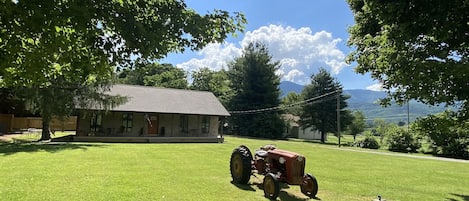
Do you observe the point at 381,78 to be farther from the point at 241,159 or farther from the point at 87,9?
the point at 87,9

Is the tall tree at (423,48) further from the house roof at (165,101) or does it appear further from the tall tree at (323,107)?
the tall tree at (323,107)

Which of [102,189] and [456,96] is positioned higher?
[456,96]

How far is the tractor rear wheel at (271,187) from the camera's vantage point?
813cm

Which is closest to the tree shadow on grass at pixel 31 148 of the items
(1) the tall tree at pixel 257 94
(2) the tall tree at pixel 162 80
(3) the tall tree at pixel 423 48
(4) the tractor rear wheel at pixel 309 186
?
(4) the tractor rear wheel at pixel 309 186

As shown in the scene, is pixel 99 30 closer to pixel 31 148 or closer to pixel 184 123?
pixel 31 148

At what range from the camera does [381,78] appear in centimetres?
1031

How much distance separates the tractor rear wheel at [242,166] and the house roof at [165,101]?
810 inches

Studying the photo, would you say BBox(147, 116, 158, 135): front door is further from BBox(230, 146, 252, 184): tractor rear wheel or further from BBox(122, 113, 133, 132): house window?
BBox(230, 146, 252, 184): tractor rear wheel

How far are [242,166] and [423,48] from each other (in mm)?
5380

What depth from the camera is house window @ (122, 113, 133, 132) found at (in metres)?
30.6

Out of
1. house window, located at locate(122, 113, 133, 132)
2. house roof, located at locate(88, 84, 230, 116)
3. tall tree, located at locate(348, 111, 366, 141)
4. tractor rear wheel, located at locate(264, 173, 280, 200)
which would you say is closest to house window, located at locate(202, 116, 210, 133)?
house roof, located at locate(88, 84, 230, 116)

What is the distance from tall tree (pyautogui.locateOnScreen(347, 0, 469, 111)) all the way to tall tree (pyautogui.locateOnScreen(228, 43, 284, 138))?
138 feet

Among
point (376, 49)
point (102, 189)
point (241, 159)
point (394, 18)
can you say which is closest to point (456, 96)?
point (376, 49)

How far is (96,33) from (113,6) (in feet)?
1.74
